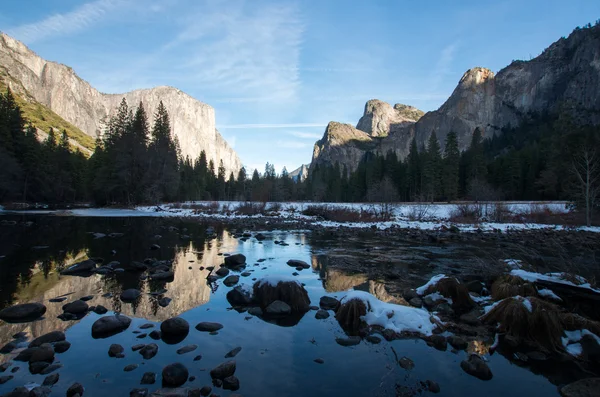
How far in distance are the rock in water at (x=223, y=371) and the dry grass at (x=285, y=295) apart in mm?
2832

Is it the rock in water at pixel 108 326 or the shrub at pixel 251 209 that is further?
the shrub at pixel 251 209

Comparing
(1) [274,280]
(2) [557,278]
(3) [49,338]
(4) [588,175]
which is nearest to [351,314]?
(1) [274,280]

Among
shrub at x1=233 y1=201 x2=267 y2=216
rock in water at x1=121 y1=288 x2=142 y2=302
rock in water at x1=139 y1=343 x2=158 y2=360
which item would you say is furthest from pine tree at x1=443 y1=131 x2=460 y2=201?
rock in water at x1=139 y1=343 x2=158 y2=360

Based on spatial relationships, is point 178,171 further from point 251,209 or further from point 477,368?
point 477,368

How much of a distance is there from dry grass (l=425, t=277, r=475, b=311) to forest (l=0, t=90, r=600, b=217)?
26.6 metres

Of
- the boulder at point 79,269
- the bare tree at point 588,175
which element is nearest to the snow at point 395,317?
the boulder at point 79,269

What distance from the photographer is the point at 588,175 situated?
26.2m

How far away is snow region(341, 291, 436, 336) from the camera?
625 centimetres

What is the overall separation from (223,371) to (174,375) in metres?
0.68

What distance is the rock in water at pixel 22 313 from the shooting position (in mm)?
6277

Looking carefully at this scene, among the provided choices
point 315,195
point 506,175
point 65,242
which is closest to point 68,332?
point 65,242

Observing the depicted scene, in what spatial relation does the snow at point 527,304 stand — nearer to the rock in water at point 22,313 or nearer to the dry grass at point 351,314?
the dry grass at point 351,314

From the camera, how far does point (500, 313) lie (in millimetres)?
6438

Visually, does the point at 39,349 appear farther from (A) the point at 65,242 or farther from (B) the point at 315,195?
(B) the point at 315,195
